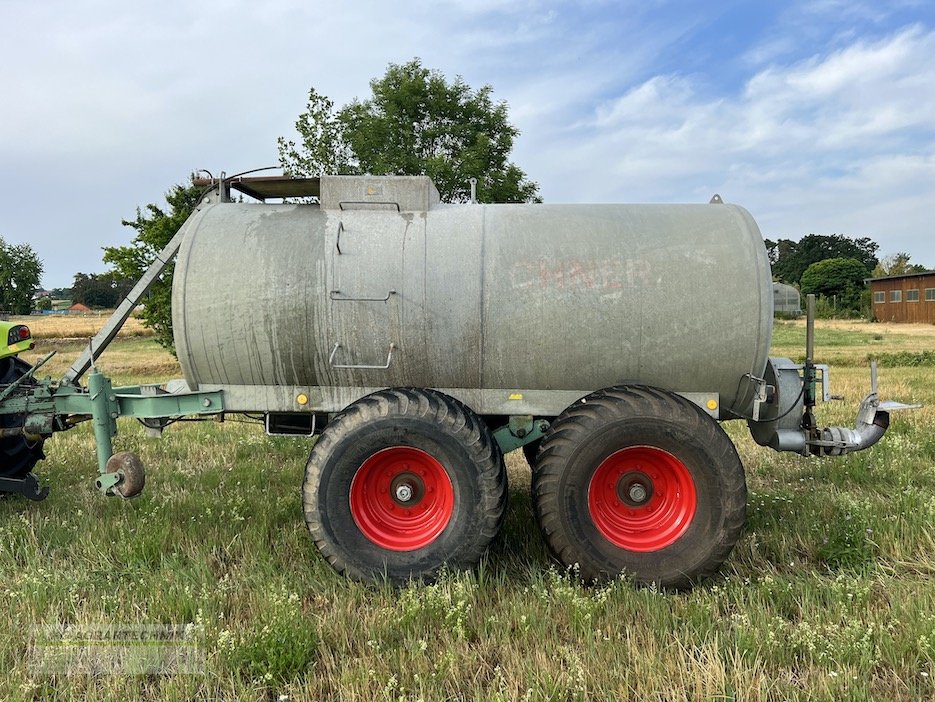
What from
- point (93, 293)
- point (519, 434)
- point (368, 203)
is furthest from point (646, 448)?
point (93, 293)

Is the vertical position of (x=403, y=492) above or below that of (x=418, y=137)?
below

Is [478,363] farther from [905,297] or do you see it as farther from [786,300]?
[905,297]

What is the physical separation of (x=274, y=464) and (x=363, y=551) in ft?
10.4

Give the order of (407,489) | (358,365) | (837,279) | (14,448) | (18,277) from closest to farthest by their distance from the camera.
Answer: (407,489) → (358,365) → (14,448) → (18,277) → (837,279)

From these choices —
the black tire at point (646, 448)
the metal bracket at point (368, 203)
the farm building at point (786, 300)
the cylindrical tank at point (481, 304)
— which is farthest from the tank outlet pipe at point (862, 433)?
the metal bracket at point (368, 203)

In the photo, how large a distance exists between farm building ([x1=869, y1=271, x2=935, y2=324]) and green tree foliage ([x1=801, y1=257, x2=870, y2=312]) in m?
7.52

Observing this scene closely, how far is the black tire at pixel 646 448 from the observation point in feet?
12.4

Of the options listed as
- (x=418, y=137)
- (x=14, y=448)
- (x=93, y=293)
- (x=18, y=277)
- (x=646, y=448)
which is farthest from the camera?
(x=93, y=293)

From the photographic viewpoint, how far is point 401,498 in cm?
404

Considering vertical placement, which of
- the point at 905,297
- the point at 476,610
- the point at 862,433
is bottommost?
the point at 476,610

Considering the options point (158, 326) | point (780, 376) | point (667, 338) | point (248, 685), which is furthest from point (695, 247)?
point (158, 326)

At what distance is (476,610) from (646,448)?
145cm

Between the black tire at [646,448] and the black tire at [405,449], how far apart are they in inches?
14.5

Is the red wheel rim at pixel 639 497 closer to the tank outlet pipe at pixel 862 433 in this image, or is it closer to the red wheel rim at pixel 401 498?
the red wheel rim at pixel 401 498
